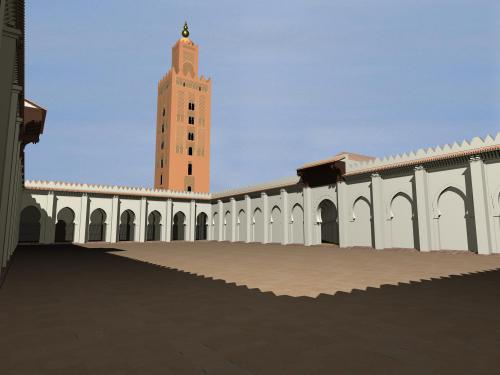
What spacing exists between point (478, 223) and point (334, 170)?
31.7 feet

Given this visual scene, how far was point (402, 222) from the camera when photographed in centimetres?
1962

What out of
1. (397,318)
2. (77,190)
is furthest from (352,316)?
(77,190)

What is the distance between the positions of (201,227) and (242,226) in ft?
27.9

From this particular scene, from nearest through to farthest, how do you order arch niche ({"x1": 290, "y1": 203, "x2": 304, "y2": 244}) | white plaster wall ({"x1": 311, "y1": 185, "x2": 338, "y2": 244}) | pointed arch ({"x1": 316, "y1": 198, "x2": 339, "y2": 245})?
white plaster wall ({"x1": 311, "y1": 185, "x2": 338, "y2": 244}), arch niche ({"x1": 290, "y1": 203, "x2": 304, "y2": 244}), pointed arch ({"x1": 316, "y1": 198, "x2": 339, "y2": 245})

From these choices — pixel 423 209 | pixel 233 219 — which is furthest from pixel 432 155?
pixel 233 219

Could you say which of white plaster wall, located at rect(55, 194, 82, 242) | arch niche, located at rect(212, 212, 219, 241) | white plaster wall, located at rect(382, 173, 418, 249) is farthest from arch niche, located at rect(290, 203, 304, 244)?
white plaster wall, located at rect(55, 194, 82, 242)

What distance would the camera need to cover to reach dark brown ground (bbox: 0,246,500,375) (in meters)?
2.88

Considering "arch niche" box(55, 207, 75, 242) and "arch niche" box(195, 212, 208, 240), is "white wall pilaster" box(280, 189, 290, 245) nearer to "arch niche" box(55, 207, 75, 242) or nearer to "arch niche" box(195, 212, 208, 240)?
"arch niche" box(195, 212, 208, 240)

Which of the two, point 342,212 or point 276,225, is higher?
point 342,212

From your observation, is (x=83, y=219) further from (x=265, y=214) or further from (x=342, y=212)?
(x=342, y=212)

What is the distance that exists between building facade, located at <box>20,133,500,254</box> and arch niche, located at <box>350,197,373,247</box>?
7cm

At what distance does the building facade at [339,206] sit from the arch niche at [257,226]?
0.10 m

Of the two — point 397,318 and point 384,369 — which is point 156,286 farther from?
point 384,369

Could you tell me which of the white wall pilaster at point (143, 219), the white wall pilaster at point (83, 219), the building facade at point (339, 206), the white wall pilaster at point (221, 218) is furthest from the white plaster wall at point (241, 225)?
the white wall pilaster at point (83, 219)
